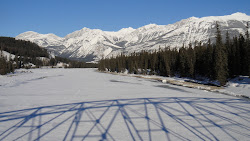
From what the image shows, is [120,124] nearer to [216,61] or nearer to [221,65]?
[221,65]

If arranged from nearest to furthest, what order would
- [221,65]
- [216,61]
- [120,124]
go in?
1. [120,124]
2. [221,65]
3. [216,61]

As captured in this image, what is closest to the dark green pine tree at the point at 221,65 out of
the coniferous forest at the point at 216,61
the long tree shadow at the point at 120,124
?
the coniferous forest at the point at 216,61

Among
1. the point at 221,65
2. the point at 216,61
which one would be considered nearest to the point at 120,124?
the point at 221,65

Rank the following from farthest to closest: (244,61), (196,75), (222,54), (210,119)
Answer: (196,75) → (244,61) → (222,54) → (210,119)

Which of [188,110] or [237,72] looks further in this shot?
[237,72]

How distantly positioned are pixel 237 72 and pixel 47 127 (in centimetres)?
5321

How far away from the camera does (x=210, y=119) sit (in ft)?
33.3

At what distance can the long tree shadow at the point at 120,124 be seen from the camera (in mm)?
7609

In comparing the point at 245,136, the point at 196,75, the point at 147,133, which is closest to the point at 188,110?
the point at 245,136

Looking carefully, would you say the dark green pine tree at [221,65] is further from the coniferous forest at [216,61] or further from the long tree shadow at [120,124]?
the long tree shadow at [120,124]

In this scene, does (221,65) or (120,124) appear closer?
(120,124)

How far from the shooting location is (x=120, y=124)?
29.9 ft

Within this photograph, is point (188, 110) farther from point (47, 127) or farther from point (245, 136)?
point (47, 127)

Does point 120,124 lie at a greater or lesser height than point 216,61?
lesser
